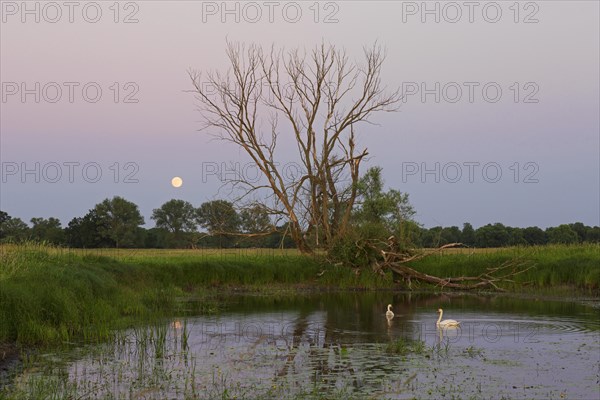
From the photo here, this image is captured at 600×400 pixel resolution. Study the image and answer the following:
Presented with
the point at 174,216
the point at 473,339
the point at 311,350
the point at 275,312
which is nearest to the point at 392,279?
the point at 275,312

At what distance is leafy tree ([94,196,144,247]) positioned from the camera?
92000 mm

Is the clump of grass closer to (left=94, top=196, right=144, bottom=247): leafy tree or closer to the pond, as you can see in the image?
the pond

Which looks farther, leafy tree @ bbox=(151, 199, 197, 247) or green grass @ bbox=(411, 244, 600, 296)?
leafy tree @ bbox=(151, 199, 197, 247)

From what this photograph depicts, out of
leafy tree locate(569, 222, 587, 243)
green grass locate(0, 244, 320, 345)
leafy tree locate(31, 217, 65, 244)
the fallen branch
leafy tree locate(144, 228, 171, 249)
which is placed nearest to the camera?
green grass locate(0, 244, 320, 345)

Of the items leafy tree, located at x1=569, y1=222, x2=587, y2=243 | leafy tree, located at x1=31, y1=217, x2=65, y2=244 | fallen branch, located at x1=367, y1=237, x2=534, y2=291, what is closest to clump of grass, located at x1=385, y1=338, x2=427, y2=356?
fallen branch, located at x1=367, y1=237, x2=534, y2=291

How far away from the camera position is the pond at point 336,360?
1325cm

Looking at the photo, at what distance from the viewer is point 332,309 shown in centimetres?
2820

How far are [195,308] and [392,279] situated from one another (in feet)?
49.7

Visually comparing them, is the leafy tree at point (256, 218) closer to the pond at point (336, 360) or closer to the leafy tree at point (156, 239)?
the pond at point (336, 360)

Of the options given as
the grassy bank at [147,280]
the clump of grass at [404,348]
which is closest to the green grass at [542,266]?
the grassy bank at [147,280]

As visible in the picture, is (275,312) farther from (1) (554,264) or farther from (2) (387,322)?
(1) (554,264)

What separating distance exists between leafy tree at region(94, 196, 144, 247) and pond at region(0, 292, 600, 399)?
226 feet

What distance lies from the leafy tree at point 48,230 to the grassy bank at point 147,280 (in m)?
47.1

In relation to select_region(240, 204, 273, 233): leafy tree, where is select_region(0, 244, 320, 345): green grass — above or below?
below
